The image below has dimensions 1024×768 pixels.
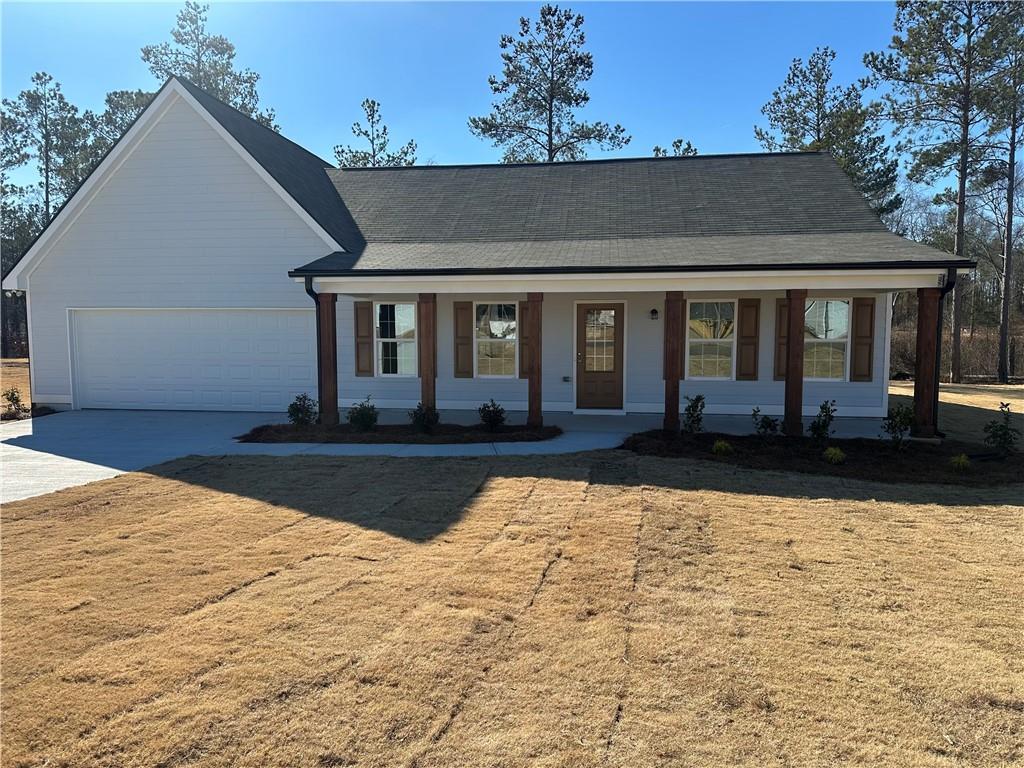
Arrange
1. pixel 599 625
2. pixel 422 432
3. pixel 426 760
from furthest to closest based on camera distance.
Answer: pixel 422 432
pixel 599 625
pixel 426 760

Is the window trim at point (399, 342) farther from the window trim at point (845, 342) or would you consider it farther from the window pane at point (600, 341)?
the window trim at point (845, 342)

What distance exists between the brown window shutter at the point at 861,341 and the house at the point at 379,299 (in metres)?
0.03

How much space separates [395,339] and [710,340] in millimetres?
6404

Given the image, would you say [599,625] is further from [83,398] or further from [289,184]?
[83,398]

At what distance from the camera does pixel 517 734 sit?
2.78 m

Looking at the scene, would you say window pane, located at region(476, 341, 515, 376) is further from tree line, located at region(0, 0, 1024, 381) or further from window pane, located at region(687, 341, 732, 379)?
tree line, located at region(0, 0, 1024, 381)

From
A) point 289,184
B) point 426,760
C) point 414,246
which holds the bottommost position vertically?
point 426,760

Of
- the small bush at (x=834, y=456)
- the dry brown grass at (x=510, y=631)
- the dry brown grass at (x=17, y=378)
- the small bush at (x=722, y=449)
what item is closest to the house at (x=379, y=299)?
the dry brown grass at (x=17, y=378)

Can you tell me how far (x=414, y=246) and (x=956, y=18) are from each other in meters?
21.0

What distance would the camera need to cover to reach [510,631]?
12.2ft

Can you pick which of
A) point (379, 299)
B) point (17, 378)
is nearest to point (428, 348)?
point (379, 299)

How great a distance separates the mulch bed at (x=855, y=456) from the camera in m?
7.86

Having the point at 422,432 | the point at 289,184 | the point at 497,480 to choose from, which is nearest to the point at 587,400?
the point at 422,432

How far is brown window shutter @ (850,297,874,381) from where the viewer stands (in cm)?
1189
